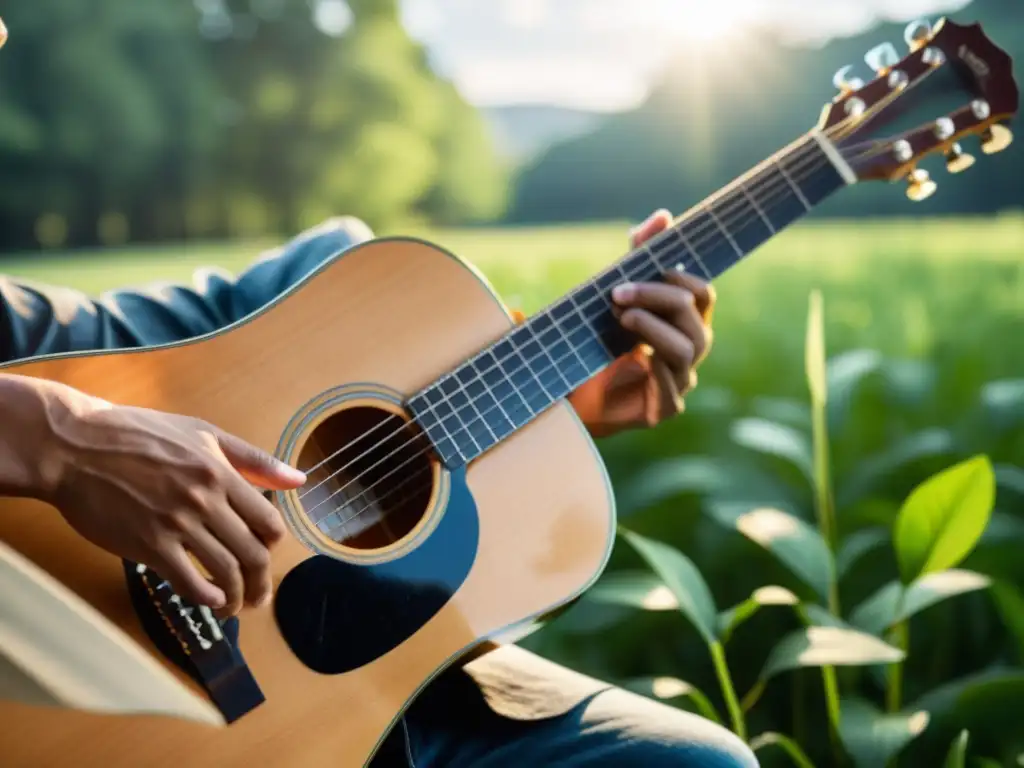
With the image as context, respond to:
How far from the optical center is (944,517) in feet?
4.25

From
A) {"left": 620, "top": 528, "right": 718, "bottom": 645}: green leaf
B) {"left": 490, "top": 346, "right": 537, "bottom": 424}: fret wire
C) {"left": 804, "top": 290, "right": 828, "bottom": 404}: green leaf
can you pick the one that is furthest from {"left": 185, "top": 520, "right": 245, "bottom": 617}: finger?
{"left": 804, "top": 290, "right": 828, "bottom": 404}: green leaf

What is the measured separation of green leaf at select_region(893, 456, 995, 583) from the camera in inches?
49.6

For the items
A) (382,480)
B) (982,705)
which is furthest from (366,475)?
(982,705)

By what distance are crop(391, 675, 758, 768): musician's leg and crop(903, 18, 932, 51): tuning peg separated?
87 cm

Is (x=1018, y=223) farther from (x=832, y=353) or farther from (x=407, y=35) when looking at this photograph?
(x=407, y=35)

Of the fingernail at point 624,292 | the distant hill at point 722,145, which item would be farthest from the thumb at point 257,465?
the distant hill at point 722,145

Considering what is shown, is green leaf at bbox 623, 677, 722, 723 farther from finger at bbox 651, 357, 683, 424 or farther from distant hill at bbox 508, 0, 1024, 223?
distant hill at bbox 508, 0, 1024, 223

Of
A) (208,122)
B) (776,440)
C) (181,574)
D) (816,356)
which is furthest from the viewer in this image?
(208,122)

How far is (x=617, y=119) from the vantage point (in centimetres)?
470

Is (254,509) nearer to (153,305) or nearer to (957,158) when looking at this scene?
(153,305)

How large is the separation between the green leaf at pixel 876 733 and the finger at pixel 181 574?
0.87 m

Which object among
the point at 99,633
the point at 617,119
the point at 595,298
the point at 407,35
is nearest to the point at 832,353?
the point at 595,298

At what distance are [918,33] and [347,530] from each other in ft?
3.05

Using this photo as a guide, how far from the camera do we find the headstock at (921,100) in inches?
45.9
